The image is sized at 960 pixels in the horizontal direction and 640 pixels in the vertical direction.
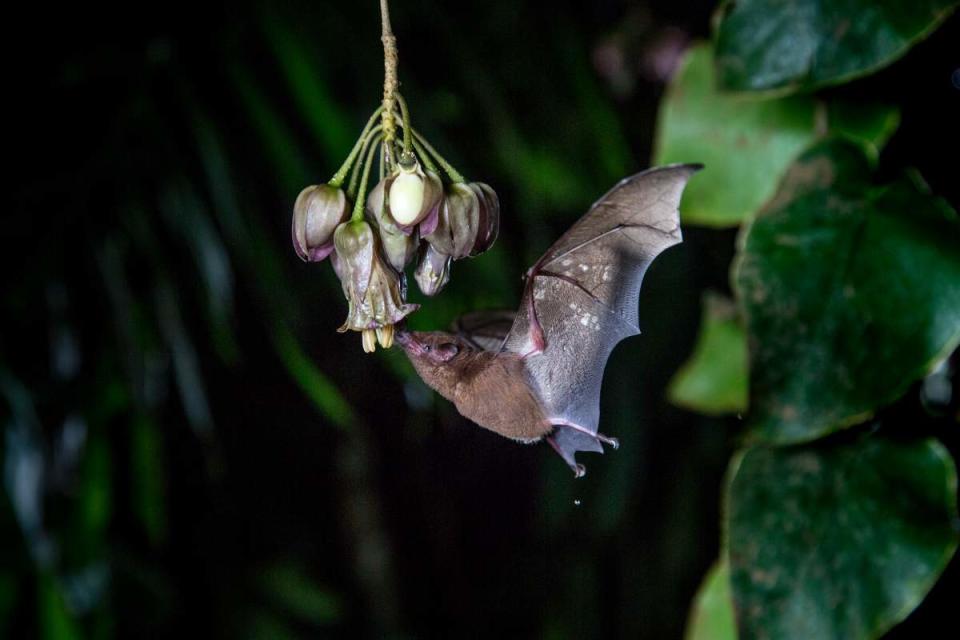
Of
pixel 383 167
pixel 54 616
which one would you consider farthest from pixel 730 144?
pixel 54 616

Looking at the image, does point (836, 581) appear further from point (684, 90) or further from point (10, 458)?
point (10, 458)

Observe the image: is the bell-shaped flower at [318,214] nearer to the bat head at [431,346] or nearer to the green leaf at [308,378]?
the bat head at [431,346]

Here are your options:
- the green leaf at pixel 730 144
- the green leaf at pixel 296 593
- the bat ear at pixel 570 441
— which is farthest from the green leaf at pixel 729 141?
the green leaf at pixel 296 593

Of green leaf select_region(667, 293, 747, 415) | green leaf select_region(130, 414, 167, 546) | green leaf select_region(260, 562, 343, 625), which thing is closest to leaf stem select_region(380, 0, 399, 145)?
green leaf select_region(667, 293, 747, 415)

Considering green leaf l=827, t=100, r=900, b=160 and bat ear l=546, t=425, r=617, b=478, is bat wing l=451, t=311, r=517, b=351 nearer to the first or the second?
bat ear l=546, t=425, r=617, b=478

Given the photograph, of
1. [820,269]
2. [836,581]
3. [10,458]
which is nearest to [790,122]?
[820,269]
